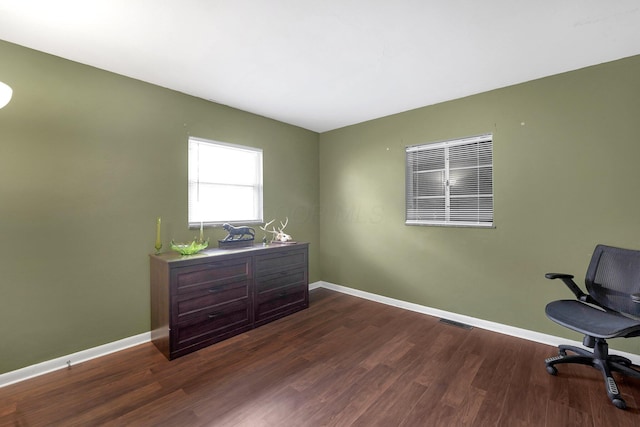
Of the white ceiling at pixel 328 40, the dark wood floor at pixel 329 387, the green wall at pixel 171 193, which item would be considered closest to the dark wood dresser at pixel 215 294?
the dark wood floor at pixel 329 387

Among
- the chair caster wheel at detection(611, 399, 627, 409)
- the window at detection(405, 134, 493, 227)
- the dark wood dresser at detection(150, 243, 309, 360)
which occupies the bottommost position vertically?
the chair caster wheel at detection(611, 399, 627, 409)

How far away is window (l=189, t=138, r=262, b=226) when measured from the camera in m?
3.25

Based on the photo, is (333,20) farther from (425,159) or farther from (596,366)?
(596,366)

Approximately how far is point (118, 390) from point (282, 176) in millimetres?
2970

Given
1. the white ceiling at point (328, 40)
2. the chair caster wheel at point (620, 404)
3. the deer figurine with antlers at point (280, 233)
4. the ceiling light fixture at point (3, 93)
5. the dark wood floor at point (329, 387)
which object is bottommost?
the dark wood floor at point (329, 387)

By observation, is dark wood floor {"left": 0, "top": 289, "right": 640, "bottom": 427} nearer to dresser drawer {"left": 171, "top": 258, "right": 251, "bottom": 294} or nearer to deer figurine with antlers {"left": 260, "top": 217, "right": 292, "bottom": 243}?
dresser drawer {"left": 171, "top": 258, "right": 251, "bottom": 294}

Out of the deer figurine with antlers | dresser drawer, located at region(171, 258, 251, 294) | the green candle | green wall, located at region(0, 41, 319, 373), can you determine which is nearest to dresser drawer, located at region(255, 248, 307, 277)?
dresser drawer, located at region(171, 258, 251, 294)

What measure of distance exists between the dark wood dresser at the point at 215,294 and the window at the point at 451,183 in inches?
72.6

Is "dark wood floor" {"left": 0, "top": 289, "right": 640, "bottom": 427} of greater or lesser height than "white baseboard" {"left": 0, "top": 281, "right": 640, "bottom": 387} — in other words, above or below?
below

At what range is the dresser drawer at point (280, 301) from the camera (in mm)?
3186

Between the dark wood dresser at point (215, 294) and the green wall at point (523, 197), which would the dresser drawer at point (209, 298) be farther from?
the green wall at point (523, 197)

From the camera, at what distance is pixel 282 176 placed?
13.6ft

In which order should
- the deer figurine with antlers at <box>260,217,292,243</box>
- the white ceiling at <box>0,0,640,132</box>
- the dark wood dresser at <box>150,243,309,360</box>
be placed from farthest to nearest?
the deer figurine with antlers at <box>260,217,292,243</box> → the dark wood dresser at <box>150,243,309,360</box> → the white ceiling at <box>0,0,640,132</box>

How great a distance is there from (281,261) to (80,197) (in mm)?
2053
